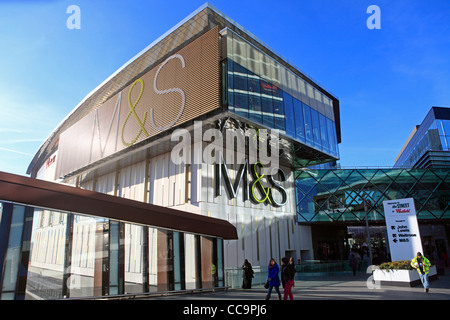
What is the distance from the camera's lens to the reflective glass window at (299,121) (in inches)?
892

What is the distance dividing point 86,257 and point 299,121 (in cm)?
1812

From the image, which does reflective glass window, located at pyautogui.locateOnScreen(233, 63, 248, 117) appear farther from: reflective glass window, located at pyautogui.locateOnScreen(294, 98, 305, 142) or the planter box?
the planter box

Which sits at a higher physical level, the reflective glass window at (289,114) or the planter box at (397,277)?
the reflective glass window at (289,114)

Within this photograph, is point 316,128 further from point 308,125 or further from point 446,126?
point 446,126

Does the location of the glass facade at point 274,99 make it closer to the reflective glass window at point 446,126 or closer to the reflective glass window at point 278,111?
the reflective glass window at point 278,111

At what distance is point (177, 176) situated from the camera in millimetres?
21203

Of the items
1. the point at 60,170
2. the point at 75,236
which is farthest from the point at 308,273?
the point at 60,170

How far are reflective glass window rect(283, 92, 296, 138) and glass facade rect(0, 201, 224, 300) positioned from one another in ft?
40.5

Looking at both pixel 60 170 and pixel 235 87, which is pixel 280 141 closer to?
pixel 235 87

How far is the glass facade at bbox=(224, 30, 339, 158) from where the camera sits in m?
18.3

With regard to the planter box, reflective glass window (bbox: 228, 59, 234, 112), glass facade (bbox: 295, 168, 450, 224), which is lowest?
the planter box

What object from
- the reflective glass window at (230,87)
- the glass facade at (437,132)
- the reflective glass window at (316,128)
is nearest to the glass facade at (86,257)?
the reflective glass window at (230,87)

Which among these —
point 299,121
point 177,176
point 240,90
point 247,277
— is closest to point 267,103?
point 240,90

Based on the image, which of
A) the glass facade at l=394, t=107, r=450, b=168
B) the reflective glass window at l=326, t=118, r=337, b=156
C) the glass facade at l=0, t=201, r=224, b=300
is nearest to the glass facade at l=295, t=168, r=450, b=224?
the reflective glass window at l=326, t=118, r=337, b=156
